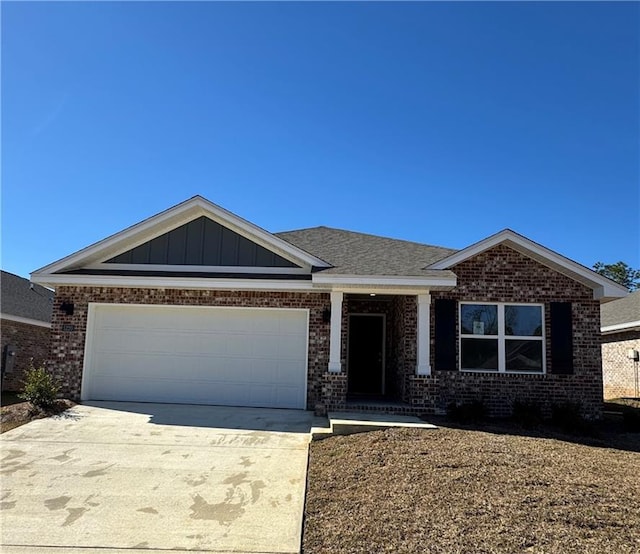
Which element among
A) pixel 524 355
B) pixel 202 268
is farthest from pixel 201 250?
pixel 524 355

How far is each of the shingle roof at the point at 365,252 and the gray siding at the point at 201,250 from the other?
60.0 inches

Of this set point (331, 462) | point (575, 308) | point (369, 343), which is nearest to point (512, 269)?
point (575, 308)

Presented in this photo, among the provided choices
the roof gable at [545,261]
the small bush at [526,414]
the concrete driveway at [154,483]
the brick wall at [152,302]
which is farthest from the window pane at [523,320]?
the concrete driveway at [154,483]

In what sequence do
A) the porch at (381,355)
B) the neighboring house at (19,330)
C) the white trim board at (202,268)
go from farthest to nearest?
1. the neighboring house at (19,330)
2. the white trim board at (202,268)
3. the porch at (381,355)

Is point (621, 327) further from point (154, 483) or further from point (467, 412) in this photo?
point (154, 483)

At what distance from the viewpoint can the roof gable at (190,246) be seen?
11383mm

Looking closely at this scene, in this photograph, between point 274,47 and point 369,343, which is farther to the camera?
→ point 369,343

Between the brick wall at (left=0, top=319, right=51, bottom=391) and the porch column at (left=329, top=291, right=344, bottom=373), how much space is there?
9.08m

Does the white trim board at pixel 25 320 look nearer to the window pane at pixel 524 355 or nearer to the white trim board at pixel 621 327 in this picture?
the window pane at pixel 524 355

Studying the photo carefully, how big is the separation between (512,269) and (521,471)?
5.83 meters

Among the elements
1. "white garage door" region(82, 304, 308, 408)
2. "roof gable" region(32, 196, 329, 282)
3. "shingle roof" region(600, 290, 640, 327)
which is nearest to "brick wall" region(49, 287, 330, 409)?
"white garage door" region(82, 304, 308, 408)

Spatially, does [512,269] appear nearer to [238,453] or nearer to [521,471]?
[521,471]

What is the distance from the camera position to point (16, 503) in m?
5.56

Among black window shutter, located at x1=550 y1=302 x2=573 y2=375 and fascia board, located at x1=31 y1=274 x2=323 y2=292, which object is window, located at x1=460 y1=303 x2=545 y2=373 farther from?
fascia board, located at x1=31 y1=274 x2=323 y2=292
